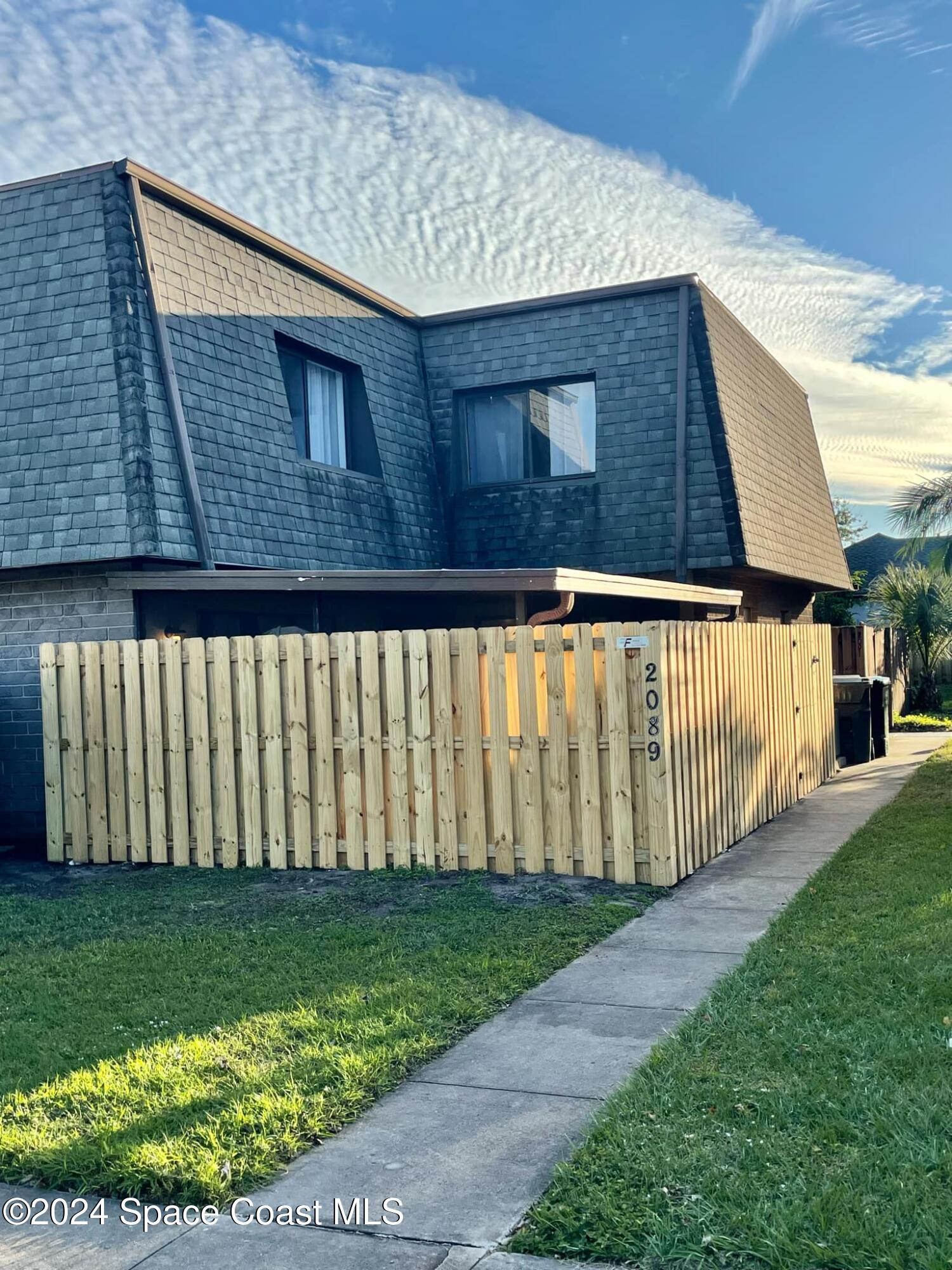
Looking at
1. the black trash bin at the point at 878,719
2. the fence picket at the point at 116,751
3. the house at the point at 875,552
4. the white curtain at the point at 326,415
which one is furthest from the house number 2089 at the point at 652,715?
the house at the point at 875,552

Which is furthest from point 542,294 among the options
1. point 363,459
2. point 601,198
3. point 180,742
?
point 180,742

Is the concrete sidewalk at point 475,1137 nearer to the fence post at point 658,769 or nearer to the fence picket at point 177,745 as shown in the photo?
the fence post at point 658,769

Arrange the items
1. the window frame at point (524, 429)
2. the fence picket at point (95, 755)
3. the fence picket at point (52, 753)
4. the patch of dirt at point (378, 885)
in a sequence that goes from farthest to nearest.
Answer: the window frame at point (524, 429)
the fence picket at point (52, 753)
the fence picket at point (95, 755)
the patch of dirt at point (378, 885)

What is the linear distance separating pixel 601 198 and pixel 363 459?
4.97m

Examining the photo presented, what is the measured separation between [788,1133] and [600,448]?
13378 mm

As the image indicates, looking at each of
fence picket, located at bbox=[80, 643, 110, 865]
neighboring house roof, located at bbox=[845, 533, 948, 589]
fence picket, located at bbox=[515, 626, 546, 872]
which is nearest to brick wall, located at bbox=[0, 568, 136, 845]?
fence picket, located at bbox=[80, 643, 110, 865]

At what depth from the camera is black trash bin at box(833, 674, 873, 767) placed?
1738cm

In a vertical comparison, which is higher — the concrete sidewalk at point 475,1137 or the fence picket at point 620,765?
the fence picket at point 620,765

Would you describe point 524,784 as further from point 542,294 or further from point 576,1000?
point 542,294

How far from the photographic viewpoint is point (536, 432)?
57.3 ft

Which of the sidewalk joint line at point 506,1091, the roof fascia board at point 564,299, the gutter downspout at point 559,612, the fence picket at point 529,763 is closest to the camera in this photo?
the sidewalk joint line at point 506,1091

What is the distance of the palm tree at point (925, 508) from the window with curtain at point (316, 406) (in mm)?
12214

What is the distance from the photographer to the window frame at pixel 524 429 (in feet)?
55.9

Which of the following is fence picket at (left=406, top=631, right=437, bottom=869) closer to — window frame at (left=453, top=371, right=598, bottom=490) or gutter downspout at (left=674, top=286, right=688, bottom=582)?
gutter downspout at (left=674, top=286, right=688, bottom=582)
